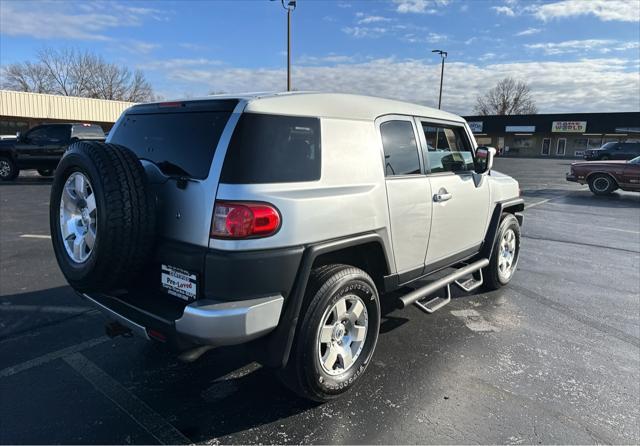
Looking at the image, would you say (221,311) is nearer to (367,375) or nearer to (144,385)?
(144,385)

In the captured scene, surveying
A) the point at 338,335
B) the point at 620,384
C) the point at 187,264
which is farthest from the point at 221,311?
the point at 620,384

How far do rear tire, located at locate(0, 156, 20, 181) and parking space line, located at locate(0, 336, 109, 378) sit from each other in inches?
568

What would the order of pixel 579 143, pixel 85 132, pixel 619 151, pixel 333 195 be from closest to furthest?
pixel 333 195 → pixel 85 132 → pixel 619 151 → pixel 579 143

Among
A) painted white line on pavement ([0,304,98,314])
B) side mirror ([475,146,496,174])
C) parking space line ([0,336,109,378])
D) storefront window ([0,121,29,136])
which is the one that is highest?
storefront window ([0,121,29,136])

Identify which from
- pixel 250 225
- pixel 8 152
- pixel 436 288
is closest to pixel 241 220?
pixel 250 225

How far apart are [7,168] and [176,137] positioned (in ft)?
51.1

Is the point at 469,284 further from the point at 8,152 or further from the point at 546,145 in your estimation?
the point at 546,145

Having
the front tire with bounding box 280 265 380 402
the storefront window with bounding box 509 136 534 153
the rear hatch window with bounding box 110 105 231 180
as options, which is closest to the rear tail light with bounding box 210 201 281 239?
the rear hatch window with bounding box 110 105 231 180

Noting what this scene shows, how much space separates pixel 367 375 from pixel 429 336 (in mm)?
935

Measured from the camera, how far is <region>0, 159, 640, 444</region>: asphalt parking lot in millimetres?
2646

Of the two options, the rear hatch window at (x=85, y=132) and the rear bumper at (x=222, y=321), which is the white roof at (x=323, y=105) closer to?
the rear bumper at (x=222, y=321)

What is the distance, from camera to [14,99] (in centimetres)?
3303

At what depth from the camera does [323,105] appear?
2896 millimetres

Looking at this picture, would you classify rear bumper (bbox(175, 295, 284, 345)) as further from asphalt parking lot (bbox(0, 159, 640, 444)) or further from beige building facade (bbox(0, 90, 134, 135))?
beige building facade (bbox(0, 90, 134, 135))
